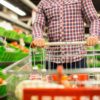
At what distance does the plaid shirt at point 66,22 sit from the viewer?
2959mm

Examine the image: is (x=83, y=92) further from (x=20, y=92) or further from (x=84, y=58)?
(x=84, y=58)

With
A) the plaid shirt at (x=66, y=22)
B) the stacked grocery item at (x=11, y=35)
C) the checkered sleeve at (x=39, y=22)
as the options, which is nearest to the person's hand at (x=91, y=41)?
the plaid shirt at (x=66, y=22)

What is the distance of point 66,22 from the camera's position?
3.05 metres

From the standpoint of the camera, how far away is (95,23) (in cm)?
296

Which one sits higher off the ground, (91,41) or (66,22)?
(66,22)

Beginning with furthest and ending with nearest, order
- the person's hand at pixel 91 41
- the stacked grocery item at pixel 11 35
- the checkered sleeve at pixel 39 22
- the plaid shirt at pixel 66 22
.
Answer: the stacked grocery item at pixel 11 35 → the checkered sleeve at pixel 39 22 → the plaid shirt at pixel 66 22 → the person's hand at pixel 91 41

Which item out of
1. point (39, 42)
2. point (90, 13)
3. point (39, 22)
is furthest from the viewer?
point (39, 22)

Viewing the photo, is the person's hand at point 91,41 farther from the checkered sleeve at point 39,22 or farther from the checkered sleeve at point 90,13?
the checkered sleeve at point 39,22

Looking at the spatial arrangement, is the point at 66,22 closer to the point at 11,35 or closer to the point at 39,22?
the point at 39,22

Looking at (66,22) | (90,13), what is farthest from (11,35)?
(90,13)

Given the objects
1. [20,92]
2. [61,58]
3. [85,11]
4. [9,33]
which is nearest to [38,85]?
[20,92]

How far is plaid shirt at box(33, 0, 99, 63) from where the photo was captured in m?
2.96

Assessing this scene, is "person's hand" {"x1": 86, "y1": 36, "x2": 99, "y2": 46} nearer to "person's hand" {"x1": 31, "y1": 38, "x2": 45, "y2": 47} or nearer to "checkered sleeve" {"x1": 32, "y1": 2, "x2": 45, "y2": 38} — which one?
"person's hand" {"x1": 31, "y1": 38, "x2": 45, "y2": 47}

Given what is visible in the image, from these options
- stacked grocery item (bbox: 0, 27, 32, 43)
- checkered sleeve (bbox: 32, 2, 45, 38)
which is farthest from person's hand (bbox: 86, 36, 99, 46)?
stacked grocery item (bbox: 0, 27, 32, 43)
